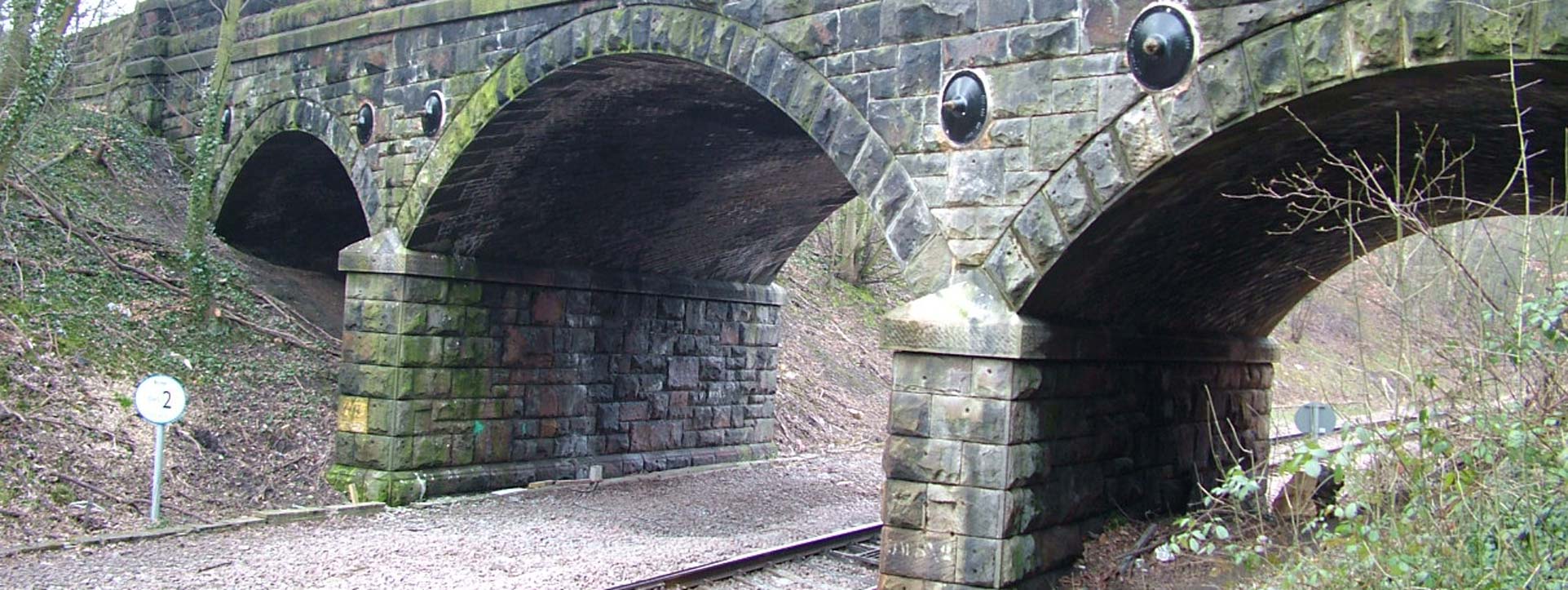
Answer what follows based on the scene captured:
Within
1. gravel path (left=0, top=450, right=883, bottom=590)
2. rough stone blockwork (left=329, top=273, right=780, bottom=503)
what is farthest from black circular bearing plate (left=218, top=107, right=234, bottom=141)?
gravel path (left=0, top=450, right=883, bottom=590)

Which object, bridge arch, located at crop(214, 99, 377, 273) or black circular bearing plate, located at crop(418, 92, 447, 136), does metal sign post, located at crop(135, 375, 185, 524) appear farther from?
black circular bearing plate, located at crop(418, 92, 447, 136)

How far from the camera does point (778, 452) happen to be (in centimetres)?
1599

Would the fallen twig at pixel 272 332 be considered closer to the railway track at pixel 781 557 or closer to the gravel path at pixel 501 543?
the gravel path at pixel 501 543

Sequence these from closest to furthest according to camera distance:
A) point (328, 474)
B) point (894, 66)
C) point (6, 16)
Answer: point (894, 66), point (328, 474), point (6, 16)

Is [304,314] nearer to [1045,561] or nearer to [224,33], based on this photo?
[224,33]

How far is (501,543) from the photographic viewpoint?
9641 mm

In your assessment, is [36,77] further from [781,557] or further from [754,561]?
[781,557]

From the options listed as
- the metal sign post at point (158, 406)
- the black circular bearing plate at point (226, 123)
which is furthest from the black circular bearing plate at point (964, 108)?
the black circular bearing plate at point (226, 123)

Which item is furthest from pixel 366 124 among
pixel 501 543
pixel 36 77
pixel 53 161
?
pixel 53 161

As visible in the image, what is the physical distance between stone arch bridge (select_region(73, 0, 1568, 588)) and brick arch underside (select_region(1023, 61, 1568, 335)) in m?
0.03

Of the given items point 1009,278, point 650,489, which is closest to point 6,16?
point 650,489

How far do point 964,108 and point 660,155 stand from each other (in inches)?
184

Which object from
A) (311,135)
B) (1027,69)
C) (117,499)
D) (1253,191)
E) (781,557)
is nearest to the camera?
(1027,69)

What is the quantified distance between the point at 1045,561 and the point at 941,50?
3.11 m
